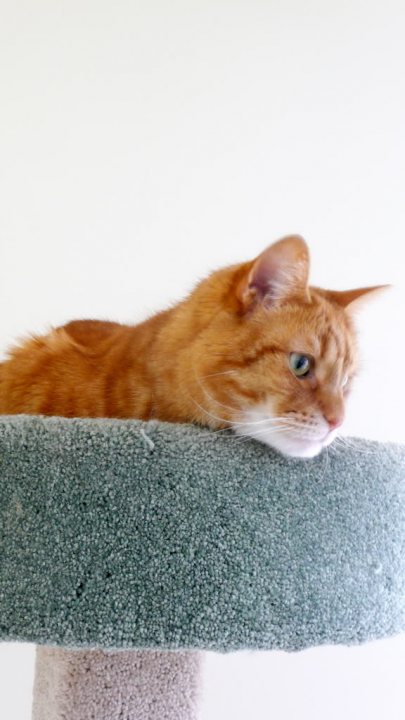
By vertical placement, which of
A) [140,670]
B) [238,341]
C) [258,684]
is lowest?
[258,684]

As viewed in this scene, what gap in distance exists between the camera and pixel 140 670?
1102 mm

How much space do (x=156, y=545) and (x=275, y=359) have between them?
31 cm

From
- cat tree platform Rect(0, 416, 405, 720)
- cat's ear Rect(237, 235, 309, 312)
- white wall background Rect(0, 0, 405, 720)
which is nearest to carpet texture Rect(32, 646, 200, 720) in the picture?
cat tree platform Rect(0, 416, 405, 720)

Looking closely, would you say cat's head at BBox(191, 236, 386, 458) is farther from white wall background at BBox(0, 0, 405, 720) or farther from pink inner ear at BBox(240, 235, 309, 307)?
white wall background at BBox(0, 0, 405, 720)

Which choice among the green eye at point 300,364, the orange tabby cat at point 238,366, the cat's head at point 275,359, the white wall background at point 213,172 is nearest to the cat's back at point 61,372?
the orange tabby cat at point 238,366

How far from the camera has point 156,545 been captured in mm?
880

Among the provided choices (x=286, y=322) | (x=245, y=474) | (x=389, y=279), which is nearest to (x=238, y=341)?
(x=286, y=322)

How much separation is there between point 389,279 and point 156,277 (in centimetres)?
69

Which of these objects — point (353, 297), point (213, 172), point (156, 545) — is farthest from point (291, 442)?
point (213, 172)

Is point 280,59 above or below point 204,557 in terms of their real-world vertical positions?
above

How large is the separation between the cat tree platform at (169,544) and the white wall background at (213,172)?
1.20 m

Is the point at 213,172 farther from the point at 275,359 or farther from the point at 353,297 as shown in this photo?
the point at 275,359

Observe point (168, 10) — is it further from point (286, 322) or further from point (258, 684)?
point (258, 684)

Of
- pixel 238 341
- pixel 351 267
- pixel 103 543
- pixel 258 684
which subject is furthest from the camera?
pixel 351 267
